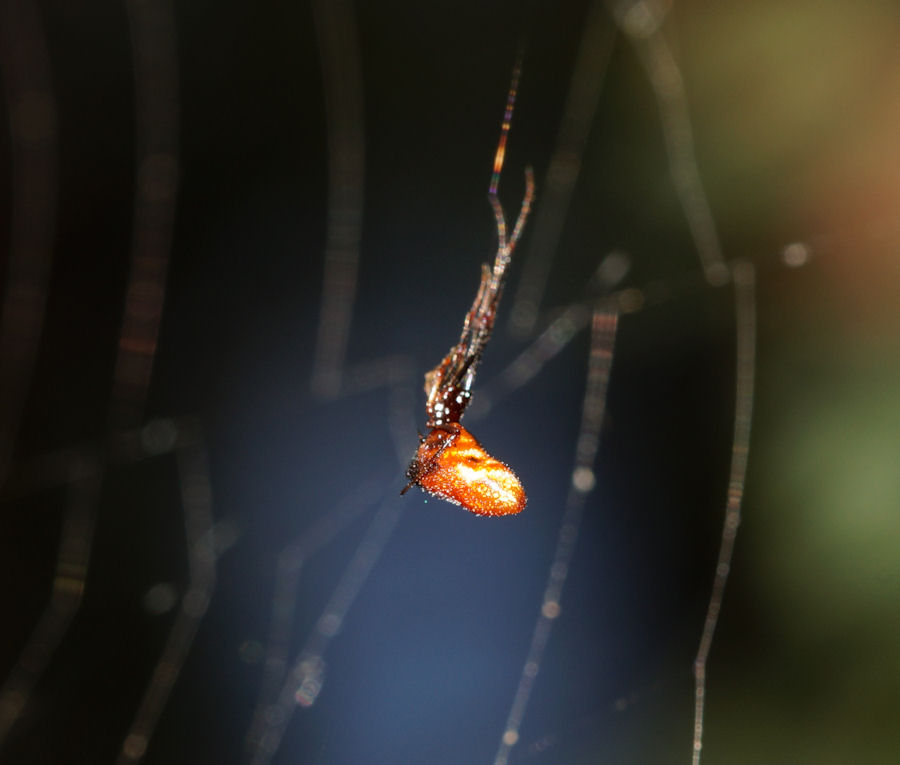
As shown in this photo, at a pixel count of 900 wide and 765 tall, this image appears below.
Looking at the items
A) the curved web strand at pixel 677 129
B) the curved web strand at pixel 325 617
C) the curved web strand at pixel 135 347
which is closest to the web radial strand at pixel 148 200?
the curved web strand at pixel 135 347

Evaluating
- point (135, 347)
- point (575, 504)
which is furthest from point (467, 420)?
point (135, 347)

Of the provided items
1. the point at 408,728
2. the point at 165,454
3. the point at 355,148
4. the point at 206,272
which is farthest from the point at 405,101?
the point at 408,728

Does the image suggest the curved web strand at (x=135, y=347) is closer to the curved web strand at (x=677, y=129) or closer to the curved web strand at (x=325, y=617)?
the curved web strand at (x=325, y=617)

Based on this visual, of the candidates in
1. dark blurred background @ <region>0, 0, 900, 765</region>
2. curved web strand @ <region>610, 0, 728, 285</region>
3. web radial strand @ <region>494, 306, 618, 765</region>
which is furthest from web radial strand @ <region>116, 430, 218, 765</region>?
curved web strand @ <region>610, 0, 728, 285</region>

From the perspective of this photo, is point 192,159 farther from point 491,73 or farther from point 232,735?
point 232,735

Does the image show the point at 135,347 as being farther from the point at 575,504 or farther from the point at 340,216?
the point at 575,504

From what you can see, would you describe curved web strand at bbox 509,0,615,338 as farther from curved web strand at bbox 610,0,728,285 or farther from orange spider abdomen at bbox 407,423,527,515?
orange spider abdomen at bbox 407,423,527,515
